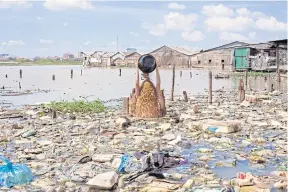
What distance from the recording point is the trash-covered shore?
19.5ft

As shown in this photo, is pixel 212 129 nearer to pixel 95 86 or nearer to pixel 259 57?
pixel 95 86

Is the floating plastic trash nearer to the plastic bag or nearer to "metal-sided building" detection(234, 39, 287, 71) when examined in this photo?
the plastic bag

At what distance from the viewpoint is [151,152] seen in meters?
7.34

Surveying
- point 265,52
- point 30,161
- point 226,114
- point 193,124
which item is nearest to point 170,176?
point 30,161

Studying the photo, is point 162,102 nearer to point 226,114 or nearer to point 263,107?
point 226,114

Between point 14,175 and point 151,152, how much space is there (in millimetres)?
2492

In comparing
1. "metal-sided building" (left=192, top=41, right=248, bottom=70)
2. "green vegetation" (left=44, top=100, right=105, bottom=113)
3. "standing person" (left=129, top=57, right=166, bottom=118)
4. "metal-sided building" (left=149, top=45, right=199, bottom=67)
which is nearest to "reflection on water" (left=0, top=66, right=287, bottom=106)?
"metal-sided building" (left=149, top=45, right=199, bottom=67)

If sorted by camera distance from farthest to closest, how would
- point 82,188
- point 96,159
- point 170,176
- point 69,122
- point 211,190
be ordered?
point 69,122
point 96,159
point 170,176
point 82,188
point 211,190

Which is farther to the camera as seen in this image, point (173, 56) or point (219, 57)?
point (173, 56)

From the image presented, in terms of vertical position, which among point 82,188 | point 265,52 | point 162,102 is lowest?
point 82,188

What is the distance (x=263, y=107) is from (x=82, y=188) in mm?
10526

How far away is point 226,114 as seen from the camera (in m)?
13.1

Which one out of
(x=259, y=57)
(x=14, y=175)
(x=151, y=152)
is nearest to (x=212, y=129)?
(x=151, y=152)

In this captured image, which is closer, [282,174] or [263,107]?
[282,174]
